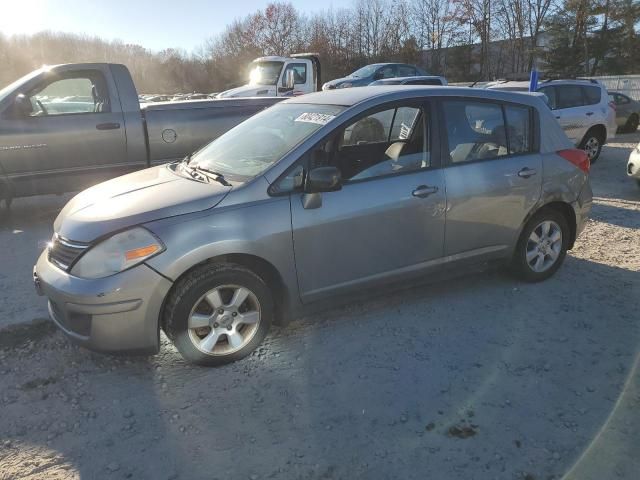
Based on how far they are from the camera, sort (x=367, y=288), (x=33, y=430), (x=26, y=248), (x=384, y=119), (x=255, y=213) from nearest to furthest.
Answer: (x=33, y=430) → (x=255, y=213) → (x=367, y=288) → (x=384, y=119) → (x=26, y=248)

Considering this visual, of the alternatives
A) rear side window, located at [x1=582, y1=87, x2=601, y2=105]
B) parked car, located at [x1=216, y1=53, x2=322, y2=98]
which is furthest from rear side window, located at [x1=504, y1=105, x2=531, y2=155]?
parked car, located at [x1=216, y1=53, x2=322, y2=98]

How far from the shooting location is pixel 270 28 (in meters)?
56.0

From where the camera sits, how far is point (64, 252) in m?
3.01

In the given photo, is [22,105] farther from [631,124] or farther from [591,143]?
[631,124]

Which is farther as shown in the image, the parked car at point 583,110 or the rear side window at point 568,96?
the rear side window at point 568,96

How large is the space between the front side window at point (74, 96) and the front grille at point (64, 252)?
12.7ft

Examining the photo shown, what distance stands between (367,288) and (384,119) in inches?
54.2

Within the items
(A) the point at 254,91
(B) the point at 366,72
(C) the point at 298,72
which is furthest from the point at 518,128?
(B) the point at 366,72

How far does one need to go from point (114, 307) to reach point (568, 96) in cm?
1044

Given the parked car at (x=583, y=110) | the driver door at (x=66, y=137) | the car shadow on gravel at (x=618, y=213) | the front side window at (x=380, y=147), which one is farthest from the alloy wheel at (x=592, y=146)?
the driver door at (x=66, y=137)

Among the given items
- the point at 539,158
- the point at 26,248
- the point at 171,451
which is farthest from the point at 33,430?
the point at 539,158

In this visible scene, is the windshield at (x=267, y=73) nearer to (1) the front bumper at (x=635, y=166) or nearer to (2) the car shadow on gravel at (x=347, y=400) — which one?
(1) the front bumper at (x=635, y=166)

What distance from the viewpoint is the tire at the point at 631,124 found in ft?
51.5

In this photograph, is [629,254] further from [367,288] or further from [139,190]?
[139,190]
